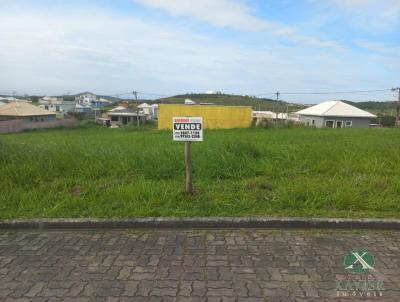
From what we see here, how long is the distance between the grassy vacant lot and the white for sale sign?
0.88 meters

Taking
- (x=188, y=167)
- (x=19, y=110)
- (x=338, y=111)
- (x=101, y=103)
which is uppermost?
(x=101, y=103)

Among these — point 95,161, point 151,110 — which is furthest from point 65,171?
point 151,110

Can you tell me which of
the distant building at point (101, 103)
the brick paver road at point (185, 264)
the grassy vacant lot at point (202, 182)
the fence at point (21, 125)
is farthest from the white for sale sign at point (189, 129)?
the distant building at point (101, 103)

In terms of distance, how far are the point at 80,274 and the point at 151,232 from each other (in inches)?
44.4

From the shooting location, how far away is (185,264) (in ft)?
10.8

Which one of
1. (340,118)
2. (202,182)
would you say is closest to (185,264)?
(202,182)

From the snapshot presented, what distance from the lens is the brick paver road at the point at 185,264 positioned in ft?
9.28

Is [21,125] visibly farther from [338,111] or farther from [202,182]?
[202,182]

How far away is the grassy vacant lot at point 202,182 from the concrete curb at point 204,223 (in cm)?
18

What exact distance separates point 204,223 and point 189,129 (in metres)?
1.45

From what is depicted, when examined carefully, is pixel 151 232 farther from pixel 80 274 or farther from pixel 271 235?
pixel 271 235

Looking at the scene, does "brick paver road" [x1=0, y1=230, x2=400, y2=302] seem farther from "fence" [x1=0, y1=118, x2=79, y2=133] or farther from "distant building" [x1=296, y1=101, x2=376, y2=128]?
"fence" [x1=0, y1=118, x2=79, y2=133]

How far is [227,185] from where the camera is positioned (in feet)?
18.0

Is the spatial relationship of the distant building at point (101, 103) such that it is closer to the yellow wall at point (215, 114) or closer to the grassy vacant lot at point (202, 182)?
the yellow wall at point (215, 114)
